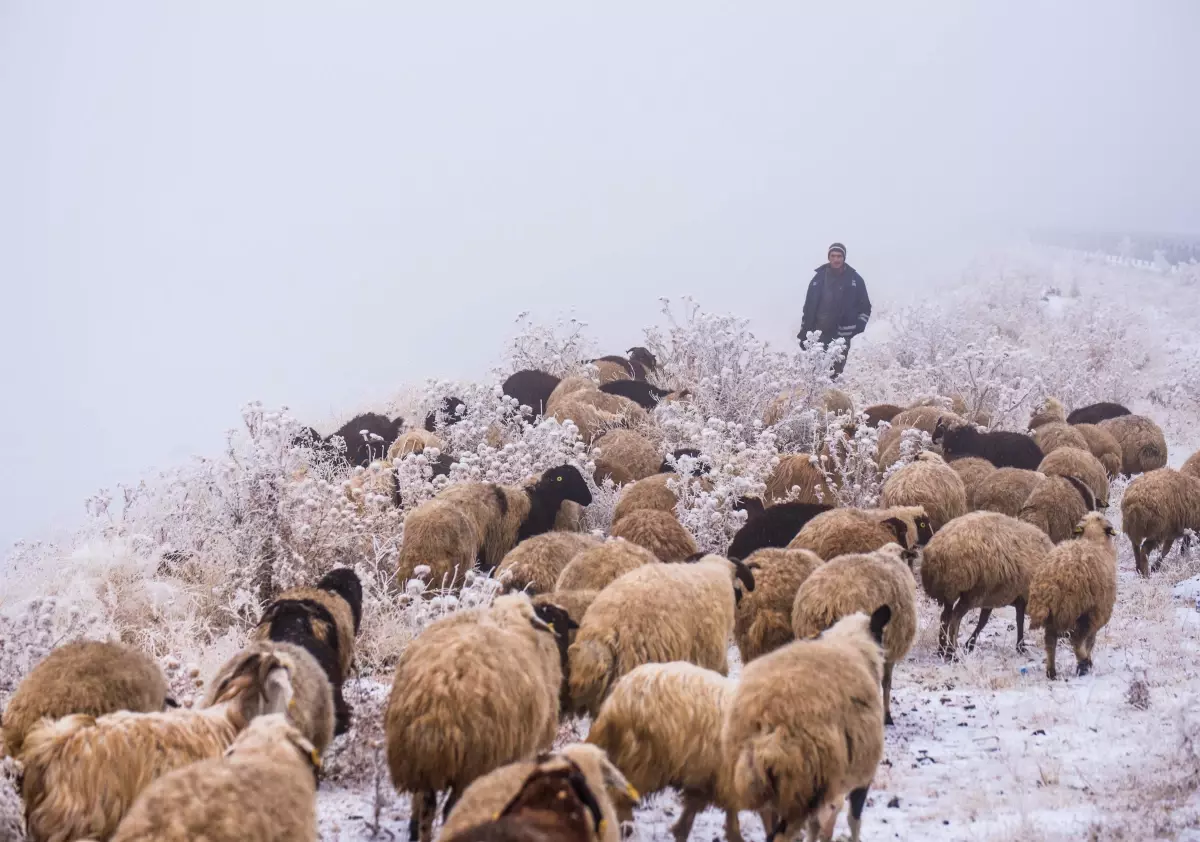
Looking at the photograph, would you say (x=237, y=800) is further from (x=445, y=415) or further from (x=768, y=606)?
(x=445, y=415)

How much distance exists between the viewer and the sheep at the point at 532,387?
1470 cm

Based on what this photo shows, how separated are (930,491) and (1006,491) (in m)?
1.11

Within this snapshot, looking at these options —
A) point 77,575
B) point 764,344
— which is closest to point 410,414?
point 764,344

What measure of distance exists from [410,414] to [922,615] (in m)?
11.2

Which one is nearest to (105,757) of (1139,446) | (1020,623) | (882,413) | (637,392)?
(1020,623)

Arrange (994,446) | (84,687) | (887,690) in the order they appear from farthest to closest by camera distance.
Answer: (994,446) < (887,690) < (84,687)

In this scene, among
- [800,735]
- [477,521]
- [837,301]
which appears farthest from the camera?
[837,301]

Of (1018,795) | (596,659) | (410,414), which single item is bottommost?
(410,414)

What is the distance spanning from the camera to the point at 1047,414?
15094 mm

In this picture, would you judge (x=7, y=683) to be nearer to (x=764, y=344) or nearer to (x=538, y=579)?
(x=538, y=579)

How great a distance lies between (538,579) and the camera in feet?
23.4

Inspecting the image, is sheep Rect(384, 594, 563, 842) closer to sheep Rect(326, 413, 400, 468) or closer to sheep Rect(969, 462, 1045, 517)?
sheep Rect(969, 462, 1045, 517)

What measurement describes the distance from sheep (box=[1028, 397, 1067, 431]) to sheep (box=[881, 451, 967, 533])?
15.7ft

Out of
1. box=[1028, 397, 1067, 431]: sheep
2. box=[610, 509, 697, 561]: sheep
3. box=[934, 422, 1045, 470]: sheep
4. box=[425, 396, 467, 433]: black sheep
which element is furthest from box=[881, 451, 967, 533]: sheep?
box=[425, 396, 467, 433]: black sheep
